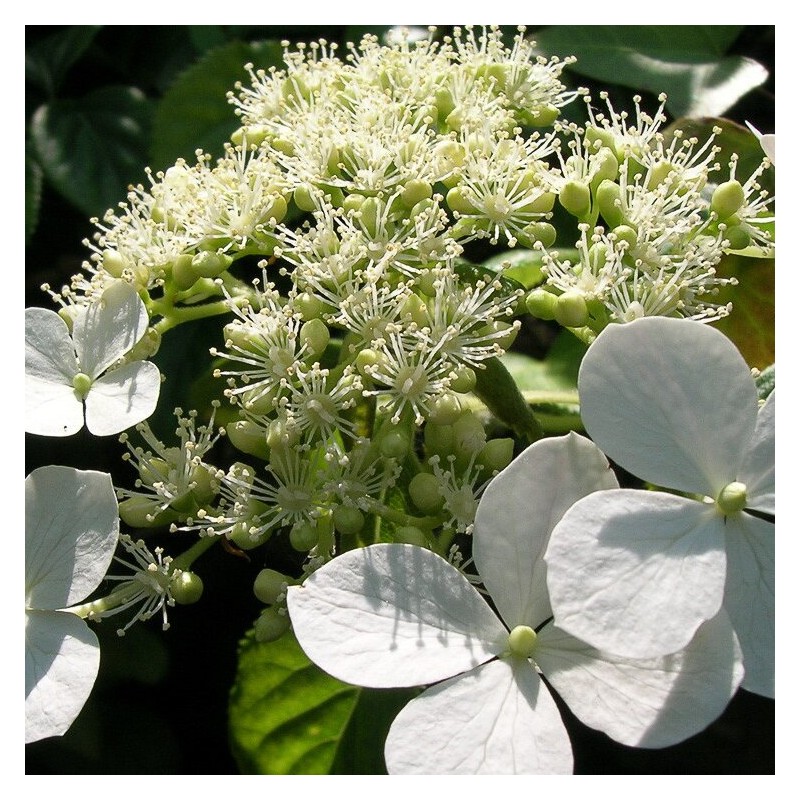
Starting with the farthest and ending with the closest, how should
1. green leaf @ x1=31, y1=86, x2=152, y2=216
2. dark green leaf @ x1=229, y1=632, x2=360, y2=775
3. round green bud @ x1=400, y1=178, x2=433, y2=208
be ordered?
green leaf @ x1=31, y1=86, x2=152, y2=216, dark green leaf @ x1=229, y1=632, x2=360, y2=775, round green bud @ x1=400, y1=178, x2=433, y2=208

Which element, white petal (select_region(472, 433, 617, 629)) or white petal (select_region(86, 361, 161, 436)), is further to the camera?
white petal (select_region(86, 361, 161, 436))

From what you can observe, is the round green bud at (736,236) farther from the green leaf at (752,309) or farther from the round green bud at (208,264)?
the round green bud at (208,264)

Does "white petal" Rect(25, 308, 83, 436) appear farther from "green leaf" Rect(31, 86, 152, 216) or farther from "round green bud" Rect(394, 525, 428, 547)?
"green leaf" Rect(31, 86, 152, 216)

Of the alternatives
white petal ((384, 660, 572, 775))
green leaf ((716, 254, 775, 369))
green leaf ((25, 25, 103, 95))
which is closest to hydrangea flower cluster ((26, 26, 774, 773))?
white petal ((384, 660, 572, 775))

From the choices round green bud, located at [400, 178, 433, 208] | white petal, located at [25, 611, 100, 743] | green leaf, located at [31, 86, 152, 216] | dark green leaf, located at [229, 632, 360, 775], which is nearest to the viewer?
white petal, located at [25, 611, 100, 743]

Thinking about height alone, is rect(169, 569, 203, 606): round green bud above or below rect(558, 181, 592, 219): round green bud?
below

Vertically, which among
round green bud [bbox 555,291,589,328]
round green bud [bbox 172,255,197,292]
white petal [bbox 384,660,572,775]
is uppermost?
round green bud [bbox 172,255,197,292]

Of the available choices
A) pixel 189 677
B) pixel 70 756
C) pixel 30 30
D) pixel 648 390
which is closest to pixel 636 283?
pixel 648 390
